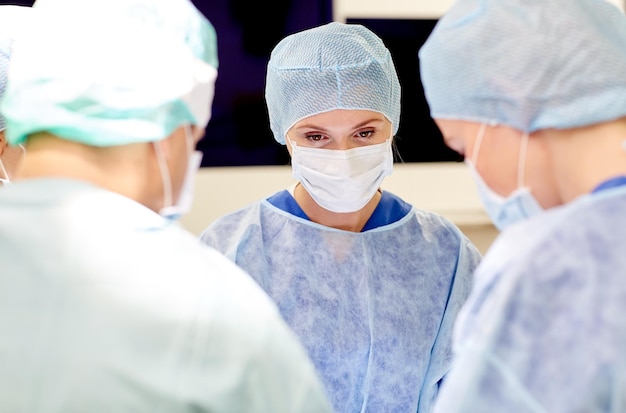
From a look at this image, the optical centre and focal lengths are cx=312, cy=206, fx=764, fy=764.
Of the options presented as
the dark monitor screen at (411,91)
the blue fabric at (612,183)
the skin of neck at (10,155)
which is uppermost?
the blue fabric at (612,183)

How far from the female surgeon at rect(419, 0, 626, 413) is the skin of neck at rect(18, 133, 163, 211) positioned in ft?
1.67

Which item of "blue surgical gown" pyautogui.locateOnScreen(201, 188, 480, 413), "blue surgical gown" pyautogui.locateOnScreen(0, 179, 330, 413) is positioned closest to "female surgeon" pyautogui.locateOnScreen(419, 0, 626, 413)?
"blue surgical gown" pyautogui.locateOnScreen(0, 179, 330, 413)

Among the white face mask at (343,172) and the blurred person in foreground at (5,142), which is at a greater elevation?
the blurred person in foreground at (5,142)

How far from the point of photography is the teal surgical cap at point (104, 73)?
3.71 feet

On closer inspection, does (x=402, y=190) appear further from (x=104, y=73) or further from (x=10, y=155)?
Result: (x=104, y=73)

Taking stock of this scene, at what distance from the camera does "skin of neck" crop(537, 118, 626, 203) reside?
1106 mm

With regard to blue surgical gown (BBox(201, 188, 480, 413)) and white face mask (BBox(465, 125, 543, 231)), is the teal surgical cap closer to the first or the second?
white face mask (BBox(465, 125, 543, 231))

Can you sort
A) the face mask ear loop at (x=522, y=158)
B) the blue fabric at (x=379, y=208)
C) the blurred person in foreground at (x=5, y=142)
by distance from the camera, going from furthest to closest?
the blue fabric at (x=379, y=208), the blurred person in foreground at (x=5, y=142), the face mask ear loop at (x=522, y=158)

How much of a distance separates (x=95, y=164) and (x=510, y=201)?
65 cm

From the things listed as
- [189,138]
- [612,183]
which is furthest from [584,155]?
[189,138]

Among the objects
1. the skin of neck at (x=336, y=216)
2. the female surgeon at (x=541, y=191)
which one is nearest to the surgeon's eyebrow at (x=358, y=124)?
the skin of neck at (x=336, y=216)

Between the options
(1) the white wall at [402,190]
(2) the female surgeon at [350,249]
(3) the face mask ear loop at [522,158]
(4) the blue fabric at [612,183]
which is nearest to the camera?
(4) the blue fabric at [612,183]

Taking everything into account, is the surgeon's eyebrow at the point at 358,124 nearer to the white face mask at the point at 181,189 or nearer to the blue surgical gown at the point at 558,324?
the white face mask at the point at 181,189

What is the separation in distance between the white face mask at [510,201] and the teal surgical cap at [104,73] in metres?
0.49
